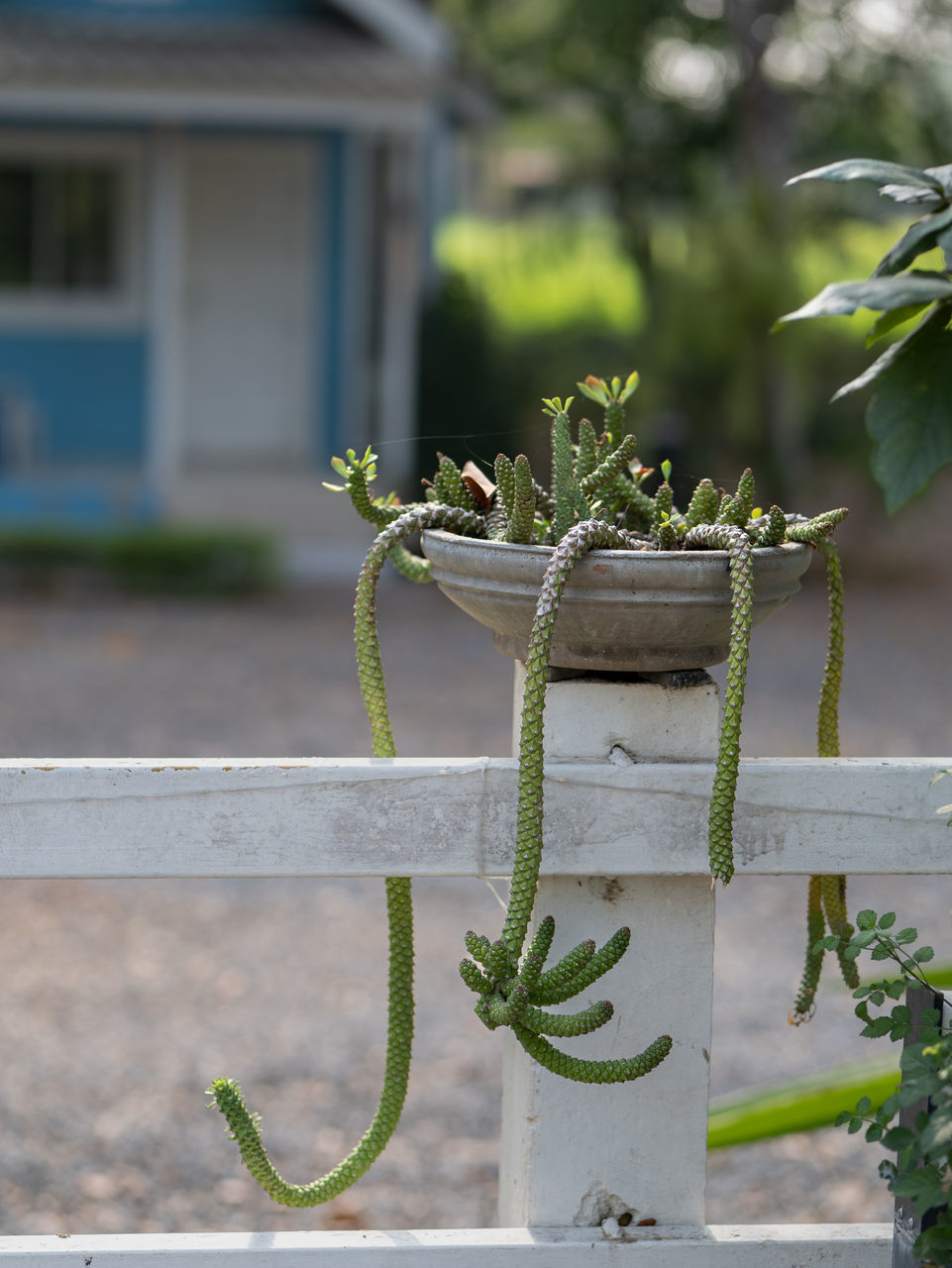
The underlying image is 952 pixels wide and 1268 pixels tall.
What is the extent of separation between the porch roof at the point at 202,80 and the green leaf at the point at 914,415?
9.25m

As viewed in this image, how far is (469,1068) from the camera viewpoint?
3744mm

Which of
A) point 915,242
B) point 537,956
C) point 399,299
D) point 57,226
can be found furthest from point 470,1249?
point 57,226

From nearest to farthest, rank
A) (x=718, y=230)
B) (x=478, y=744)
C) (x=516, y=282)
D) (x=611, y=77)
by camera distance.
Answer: (x=478, y=744) → (x=718, y=230) → (x=611, y=77) → (x=516, y=282)

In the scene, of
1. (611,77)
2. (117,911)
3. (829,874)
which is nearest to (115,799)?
(829,874)

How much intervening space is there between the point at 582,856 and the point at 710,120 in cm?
1923

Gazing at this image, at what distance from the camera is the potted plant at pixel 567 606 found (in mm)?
1289

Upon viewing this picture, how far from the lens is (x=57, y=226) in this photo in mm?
11516

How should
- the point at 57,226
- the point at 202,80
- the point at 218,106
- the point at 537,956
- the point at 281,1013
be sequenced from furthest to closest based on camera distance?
the point at 57,226 → the point at 218,106 → the point at 202,80 → the point at 281,1013 → the point at 537,956

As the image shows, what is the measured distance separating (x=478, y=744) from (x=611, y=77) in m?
13.8

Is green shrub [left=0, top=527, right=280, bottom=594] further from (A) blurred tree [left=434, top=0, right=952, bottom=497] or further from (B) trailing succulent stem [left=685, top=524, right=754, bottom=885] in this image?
(B) trailing succulent stem [left=685, top=524, right=754, bottom=885]

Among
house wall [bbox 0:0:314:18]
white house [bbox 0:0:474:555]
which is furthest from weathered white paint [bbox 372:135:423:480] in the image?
house wall [bbox 0:0:314:18]

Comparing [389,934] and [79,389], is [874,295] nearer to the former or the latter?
[389,934]

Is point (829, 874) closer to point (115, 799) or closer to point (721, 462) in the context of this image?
point (115, 799)

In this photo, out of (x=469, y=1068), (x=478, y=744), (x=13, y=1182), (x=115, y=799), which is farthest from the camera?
(x=478, y=744)
